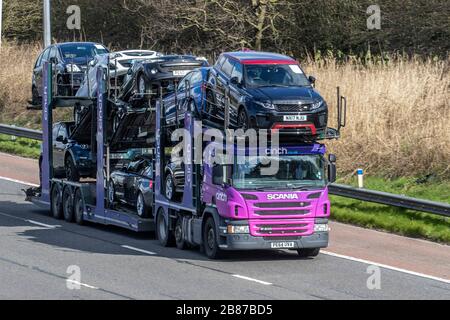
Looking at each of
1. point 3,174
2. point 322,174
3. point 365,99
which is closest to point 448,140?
point 365,99

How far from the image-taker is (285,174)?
65.5 feet

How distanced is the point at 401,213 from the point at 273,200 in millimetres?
5798

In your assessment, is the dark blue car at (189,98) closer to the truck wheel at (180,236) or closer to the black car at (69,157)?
the truck wheel at (180,236)

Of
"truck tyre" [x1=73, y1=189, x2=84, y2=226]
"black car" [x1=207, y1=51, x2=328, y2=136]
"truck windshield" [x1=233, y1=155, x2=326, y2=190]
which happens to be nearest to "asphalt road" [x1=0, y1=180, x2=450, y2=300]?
"truck windshield" [x1=233, y1=155, x2=326, y2=190]

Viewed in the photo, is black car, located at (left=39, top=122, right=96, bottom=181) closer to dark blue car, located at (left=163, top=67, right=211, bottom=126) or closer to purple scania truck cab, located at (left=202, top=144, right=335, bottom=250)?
dark blue car, located at (left=163, top=67, right=211, bottom=126)

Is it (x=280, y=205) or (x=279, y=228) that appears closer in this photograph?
(x=280, y=205)

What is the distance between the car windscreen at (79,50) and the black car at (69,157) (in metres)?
4.19

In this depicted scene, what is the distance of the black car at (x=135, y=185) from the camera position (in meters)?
23.2

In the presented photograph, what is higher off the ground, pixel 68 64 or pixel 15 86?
pixel 68 64

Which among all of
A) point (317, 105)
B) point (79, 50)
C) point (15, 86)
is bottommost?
point (15, 86)

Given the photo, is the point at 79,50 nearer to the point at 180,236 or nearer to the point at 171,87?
the point at 171,87

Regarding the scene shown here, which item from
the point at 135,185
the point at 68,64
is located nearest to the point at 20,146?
the point at 68,64

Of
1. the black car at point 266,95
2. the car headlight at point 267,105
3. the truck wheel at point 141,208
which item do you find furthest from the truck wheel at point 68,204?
the car headlight at point 267,105

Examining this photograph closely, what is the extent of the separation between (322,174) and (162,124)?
3.91 metres
